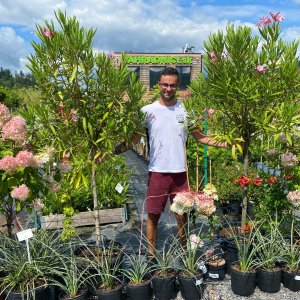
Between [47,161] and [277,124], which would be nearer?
[47,161]

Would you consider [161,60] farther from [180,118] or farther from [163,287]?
[163,287]

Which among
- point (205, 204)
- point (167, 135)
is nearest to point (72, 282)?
point (205, 204)

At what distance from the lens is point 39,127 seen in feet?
8.51

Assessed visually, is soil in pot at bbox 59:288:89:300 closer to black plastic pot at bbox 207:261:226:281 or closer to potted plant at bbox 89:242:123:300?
potted plant at bbox 89:242:123:300

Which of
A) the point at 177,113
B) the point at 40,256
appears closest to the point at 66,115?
the point at 177,113

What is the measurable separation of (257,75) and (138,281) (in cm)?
194

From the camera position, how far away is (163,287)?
8.14 feet

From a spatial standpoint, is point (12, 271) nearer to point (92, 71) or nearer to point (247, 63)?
point (92, 71)

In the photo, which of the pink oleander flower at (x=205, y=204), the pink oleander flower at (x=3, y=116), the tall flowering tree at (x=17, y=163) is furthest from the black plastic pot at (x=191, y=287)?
the pink oleander flower at (x=3, y=116)

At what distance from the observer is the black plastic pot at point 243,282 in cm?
256

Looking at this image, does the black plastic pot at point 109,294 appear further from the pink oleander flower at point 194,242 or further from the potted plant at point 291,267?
the potted plant at point 291,267

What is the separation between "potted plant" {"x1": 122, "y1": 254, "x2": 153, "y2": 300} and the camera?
2.44m

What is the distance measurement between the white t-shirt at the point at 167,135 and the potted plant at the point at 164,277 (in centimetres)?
76

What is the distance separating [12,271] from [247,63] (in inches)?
99.1
